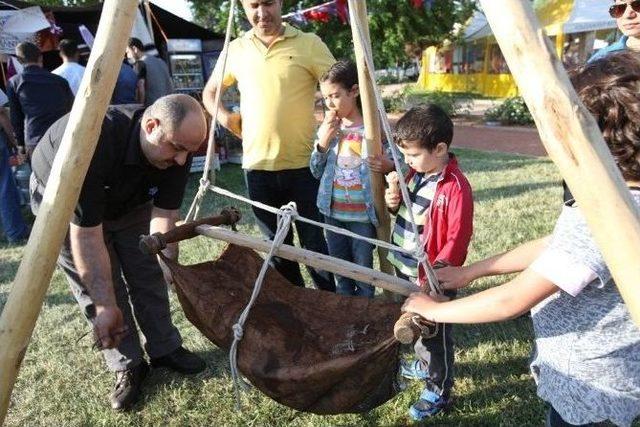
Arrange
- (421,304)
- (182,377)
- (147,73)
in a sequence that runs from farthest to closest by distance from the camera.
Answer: (147,73) → (182,377) → (421,304)

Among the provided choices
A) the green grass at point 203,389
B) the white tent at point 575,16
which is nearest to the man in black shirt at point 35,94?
the green grass at point 203,389

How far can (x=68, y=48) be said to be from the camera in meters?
5.58

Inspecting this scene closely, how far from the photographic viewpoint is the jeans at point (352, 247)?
267cm

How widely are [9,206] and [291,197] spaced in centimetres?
348

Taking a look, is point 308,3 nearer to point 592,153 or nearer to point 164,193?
point 164,193

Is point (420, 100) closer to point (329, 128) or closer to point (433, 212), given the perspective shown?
point (329, 128)

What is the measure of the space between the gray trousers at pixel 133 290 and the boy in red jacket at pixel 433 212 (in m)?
1.24

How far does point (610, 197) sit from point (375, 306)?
3.76 feet

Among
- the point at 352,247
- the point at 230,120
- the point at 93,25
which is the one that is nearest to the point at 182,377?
the point at 352,247

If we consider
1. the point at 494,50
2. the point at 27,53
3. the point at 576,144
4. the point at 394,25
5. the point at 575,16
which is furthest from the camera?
the point at 494,50

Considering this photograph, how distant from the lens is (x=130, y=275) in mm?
2691

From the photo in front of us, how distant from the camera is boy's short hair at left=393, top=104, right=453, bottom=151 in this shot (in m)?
2.07

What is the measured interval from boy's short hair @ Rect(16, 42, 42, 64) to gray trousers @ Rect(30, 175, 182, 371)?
320 cm

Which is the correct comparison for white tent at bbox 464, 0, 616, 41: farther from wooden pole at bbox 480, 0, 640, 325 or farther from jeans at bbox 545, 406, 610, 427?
wooden pole at bbox 480, 0, 640, 325
